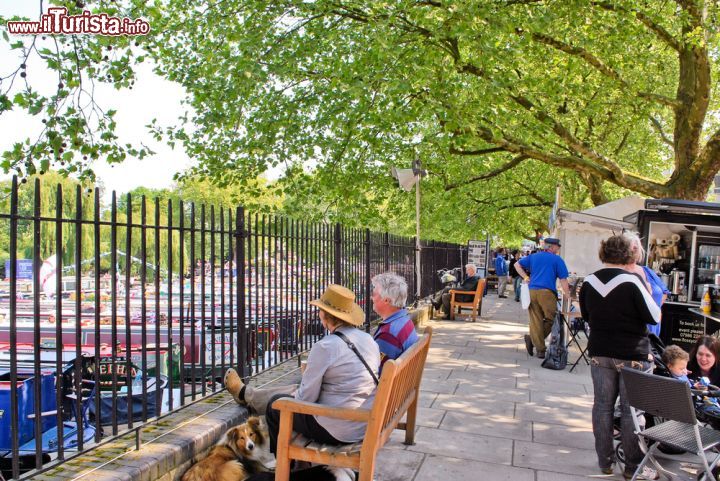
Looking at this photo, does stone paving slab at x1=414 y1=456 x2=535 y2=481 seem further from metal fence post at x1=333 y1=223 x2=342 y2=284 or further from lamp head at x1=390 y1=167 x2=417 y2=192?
lamp head at x1=390 y1=167 x2=417 y2=192

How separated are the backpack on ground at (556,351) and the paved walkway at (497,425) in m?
0.16

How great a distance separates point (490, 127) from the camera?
1286 centimetres

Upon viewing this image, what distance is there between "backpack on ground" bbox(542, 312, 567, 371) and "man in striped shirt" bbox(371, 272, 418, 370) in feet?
15.4

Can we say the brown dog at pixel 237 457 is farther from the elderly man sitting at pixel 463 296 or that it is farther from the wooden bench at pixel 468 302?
the elderly man sitting at pixel 463 296

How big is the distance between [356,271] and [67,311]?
868 cm

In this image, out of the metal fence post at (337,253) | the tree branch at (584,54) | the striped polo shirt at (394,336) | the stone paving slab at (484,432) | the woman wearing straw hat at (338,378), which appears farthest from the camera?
the tree branch at (584,54)

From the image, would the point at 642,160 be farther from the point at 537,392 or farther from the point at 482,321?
the point at 537,392

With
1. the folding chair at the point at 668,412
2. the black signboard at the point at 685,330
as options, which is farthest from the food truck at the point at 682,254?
the folding chair at the point at 668,412

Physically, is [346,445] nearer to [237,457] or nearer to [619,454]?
[237,457]

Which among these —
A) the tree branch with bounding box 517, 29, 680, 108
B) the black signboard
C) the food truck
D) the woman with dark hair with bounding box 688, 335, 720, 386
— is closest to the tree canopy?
the tree branch with bounding box 517, 29, 680, 108

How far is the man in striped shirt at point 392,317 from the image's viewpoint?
15.9 ft

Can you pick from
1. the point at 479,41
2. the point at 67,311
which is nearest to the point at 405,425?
the point at 479,41

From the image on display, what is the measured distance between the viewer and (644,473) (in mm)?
4645

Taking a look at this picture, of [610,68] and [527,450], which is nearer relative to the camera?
[527,450]
